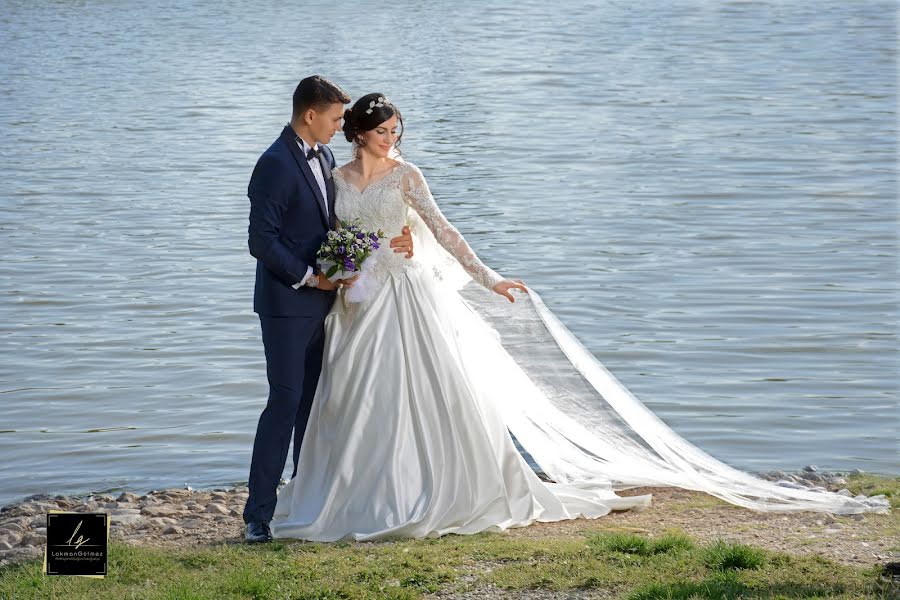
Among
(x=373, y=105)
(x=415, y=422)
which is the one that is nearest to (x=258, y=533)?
(x=415, y=422)

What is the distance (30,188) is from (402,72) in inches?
517

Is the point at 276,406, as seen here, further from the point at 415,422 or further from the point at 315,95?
the point at 315,95

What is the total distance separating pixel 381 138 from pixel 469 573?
213 cm

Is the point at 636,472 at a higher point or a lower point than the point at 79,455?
higher

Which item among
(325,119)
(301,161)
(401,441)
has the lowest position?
(401,441)

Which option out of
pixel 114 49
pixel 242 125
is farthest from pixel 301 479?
pixel 114 49

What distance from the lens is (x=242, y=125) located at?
25.9 metres

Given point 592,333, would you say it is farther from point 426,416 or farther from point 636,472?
point 426,416

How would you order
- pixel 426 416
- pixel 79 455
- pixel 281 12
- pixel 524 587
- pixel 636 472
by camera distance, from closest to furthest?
pixel 524 587 < pixel 426 416 < pixel 636 472 < pixel 79 455 < pixel 281 12
